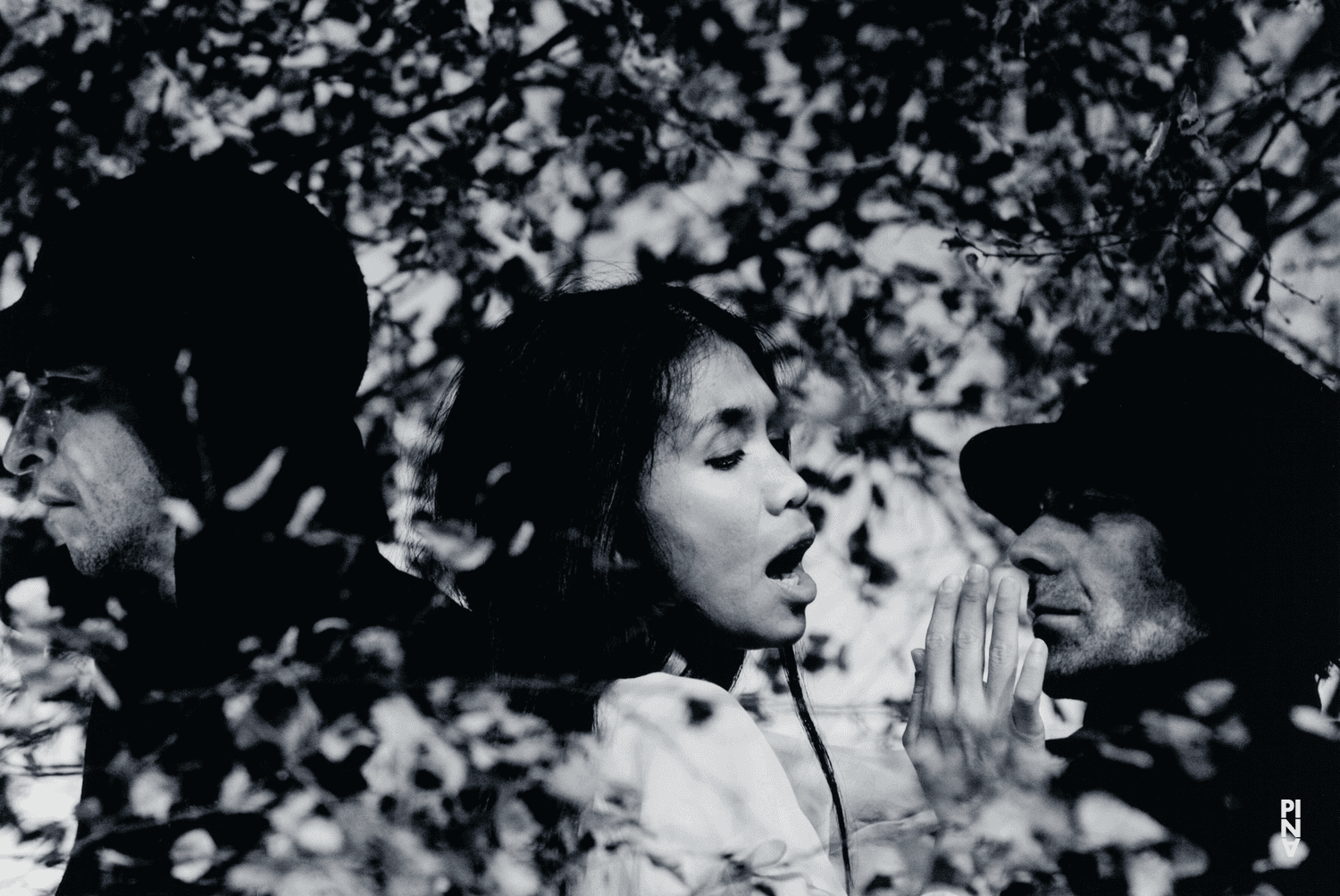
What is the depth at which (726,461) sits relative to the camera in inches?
129

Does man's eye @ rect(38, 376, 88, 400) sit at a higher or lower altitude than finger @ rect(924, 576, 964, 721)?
lower

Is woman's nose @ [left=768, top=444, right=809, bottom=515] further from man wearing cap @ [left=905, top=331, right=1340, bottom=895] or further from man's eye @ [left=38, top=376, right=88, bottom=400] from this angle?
man's eye @ [left=38, top=376, right=88, bottom=400]

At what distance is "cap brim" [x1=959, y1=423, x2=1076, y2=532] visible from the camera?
151 inches

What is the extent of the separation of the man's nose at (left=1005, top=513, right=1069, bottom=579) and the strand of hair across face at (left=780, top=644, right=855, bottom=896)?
0.83 metres

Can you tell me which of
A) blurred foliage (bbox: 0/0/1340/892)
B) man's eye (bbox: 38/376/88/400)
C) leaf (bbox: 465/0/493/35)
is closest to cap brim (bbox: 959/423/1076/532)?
blurred foliage (bbox: 0/0/1340/892)

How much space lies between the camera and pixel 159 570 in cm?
352

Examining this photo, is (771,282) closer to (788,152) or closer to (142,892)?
(788,152)

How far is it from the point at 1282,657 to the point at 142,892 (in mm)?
3573

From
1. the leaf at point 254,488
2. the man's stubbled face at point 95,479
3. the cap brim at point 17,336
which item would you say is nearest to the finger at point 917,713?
the leaf at point 254,488

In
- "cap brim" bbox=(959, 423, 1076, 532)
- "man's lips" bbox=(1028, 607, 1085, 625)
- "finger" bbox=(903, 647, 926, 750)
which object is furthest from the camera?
"cap brim" bbox=(959, 423, 1076, 532)

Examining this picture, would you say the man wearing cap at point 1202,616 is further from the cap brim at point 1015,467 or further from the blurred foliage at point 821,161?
the blurred foliage at point 821,161

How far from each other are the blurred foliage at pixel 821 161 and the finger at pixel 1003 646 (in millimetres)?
925

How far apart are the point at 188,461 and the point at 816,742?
2.25 m

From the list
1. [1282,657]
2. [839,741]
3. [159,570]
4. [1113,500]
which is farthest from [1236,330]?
[159,570]
